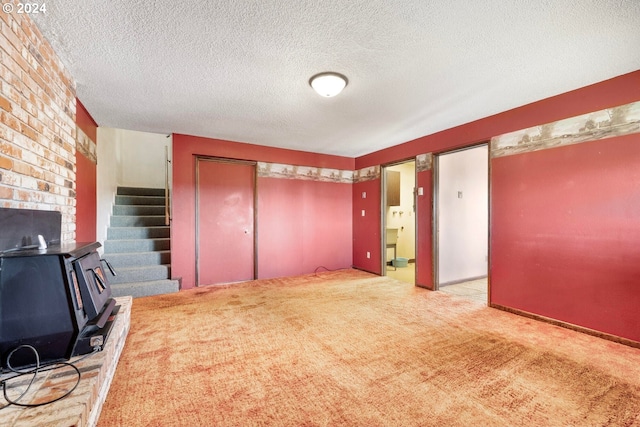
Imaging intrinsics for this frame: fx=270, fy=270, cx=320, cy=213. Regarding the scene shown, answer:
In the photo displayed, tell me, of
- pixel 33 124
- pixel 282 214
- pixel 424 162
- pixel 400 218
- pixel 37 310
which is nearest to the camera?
pixel 37 310

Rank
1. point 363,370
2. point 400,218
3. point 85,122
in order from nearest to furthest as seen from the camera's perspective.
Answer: point 363,370 < point 85,122 < point 400,218

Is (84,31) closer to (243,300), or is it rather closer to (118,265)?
(243,300)

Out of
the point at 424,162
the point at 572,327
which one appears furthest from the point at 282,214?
the point at 572,327

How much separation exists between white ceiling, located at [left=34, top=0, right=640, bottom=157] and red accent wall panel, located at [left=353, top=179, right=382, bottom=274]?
7.33 feet

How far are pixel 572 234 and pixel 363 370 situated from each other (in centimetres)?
260

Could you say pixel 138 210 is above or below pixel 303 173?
below

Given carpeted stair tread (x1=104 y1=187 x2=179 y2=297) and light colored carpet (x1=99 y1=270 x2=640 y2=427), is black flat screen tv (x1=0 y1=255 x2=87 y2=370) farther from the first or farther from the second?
carpeted stair tread (x1=104 y1=187 x2=179 y2=297)

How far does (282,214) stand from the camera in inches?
204

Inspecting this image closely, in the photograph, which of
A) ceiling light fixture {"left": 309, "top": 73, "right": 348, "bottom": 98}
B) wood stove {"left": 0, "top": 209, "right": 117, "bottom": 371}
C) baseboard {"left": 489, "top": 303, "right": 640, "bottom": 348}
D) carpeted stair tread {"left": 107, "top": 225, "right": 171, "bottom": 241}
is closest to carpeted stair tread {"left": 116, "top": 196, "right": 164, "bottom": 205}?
carpeted stair tread {"left": 107, "top": 225, "right": 171, "bottom": 241}

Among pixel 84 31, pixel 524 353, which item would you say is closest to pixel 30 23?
pixel 84 31

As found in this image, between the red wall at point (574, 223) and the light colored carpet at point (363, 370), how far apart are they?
0.32 metres

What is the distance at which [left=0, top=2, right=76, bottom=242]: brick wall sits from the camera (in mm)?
1519

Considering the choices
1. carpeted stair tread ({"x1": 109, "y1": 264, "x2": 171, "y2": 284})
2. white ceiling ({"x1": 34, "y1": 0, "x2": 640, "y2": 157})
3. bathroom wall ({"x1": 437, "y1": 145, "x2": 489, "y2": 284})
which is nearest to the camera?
white ceiling ({"x1": 34, "y1": 0, "x2": 640, "y2": 157})

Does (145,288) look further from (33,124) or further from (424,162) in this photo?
(424,162)
